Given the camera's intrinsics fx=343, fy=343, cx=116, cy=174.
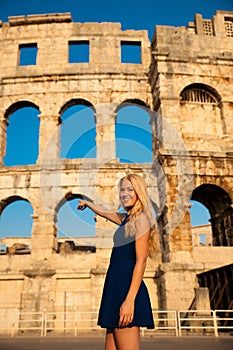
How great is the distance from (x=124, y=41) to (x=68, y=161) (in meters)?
7.90

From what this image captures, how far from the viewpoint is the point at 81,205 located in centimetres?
331

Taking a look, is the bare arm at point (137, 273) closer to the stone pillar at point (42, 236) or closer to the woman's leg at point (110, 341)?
the woman's leg at point (110, 341)

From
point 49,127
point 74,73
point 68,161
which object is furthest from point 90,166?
point 74,73

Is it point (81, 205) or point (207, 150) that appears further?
point (207, 150)

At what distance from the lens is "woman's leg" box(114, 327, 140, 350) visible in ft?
8.32

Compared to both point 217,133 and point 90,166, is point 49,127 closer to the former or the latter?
point 90,166

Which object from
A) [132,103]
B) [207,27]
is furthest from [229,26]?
[132,103]

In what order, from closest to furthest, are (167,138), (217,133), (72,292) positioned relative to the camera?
(72,292) < (167,138) < (217,133)

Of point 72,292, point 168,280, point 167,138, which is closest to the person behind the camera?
point 168,280

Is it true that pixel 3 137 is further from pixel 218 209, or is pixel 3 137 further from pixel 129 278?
pixel 129 278

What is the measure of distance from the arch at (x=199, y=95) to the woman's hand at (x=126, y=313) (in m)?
15.7

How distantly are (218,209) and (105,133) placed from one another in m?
6.58

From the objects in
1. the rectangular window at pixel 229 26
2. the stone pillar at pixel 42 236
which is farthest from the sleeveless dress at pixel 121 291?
the rectangular window at pixel 229 26

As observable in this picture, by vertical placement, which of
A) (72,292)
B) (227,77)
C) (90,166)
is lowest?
(72,292)
